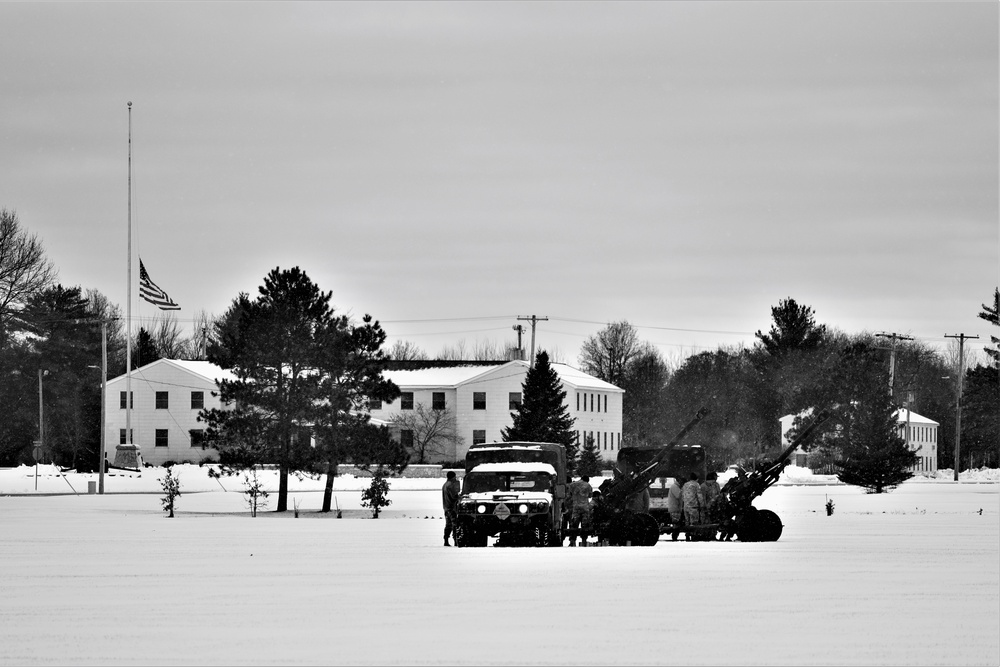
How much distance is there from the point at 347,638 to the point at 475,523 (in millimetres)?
15219

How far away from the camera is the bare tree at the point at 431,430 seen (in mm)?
100125

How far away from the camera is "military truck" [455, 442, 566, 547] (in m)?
29.9

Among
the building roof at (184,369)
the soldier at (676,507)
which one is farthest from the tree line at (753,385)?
the soldier at (676,507)

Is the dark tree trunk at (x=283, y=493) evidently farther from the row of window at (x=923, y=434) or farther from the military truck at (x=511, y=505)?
the row of window at (x=923, y=434)

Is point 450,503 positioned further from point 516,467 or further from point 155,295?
point 155,295

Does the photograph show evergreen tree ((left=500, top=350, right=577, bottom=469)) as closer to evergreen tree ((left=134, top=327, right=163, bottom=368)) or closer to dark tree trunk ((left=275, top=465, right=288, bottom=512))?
dark tree trunk ((left=275, top=465, right=288, bottom=512))

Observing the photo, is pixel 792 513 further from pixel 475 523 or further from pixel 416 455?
pixel 416 455

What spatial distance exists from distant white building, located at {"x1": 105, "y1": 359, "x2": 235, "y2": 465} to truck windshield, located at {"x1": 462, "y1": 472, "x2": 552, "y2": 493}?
6853 centimetres

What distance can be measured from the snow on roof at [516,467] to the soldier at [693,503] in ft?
9.12

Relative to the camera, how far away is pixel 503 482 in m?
30.5

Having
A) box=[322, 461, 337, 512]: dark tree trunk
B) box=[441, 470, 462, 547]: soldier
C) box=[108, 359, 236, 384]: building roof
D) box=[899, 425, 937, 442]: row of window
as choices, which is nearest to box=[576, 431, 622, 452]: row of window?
box=[108, 359, 236, 384]: building roof

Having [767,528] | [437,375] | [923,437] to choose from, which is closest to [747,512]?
[767,528]

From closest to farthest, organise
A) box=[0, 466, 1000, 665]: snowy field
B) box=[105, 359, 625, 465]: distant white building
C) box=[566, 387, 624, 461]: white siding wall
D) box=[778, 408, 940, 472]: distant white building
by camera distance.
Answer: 1. box=[0, 466, 1000, 665]: snowy field
2. box=[105, 359, 625, 465]: distant white building
3. box=[566, 387, 624, 461]: white siding wall
4. box=[778, 408, 940, 472]: distant white building

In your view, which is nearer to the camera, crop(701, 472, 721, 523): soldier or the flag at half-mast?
crop(701, 472, 721, 523): soldier
